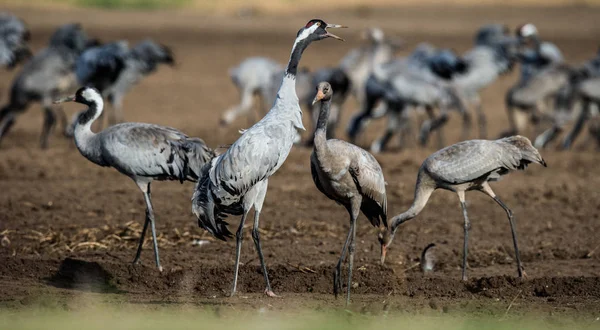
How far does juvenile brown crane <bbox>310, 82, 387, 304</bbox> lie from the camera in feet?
24.4

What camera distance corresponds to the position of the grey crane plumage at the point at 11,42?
18.1m

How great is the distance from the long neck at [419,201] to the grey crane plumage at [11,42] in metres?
11.5

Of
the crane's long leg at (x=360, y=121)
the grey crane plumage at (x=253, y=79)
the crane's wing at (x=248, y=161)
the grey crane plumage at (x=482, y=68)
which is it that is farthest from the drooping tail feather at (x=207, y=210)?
the grey crane plumage at (x=253, y=79)

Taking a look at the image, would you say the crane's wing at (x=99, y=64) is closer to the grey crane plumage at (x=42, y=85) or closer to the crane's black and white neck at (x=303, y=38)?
the grey crane plumage at (x=42, y=85)

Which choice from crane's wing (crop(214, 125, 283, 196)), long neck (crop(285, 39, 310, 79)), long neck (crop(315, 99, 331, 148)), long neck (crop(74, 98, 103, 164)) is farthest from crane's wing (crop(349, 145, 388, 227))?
long neck (crop(74, 98, 103, 164))

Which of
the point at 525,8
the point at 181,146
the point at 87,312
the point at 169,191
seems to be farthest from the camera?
the point at 525,8

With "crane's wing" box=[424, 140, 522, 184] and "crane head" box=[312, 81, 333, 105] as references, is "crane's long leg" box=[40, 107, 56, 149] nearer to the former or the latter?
"crane's wing" box=[424, 140, 522, 184]

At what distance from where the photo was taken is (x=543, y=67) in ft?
56.3

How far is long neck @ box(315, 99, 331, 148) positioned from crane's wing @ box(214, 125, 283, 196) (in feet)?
0.90

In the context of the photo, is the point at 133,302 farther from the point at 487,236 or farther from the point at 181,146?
the point at 487,236

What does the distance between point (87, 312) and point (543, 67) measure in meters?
12.1

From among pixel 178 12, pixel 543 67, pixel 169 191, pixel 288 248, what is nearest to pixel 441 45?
pixel 543 67

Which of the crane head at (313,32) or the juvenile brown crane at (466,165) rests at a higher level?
the crane head at (313,32)

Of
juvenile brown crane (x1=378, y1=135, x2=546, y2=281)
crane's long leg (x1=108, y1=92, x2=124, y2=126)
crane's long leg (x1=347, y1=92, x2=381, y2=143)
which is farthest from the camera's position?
crane's long leg (x1=108, y1=92, x2=124, y2=126)
